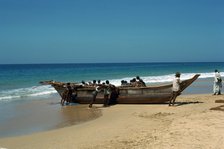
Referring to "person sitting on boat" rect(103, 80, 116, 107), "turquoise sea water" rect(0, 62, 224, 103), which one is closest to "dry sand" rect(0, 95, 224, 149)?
"person sitting on boat" rect(103, 80, 116, 107)

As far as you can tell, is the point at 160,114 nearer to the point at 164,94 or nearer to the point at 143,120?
the point at 143,120

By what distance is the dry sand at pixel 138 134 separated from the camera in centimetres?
801

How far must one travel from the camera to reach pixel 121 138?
894 centimetres

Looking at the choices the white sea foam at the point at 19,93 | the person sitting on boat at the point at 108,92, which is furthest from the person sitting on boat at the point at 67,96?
the white sea foam at the point at 19,93

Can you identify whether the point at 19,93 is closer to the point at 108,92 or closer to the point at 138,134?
the point at 108,92

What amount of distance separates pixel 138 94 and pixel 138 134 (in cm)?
691

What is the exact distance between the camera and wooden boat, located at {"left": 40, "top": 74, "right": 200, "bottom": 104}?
15413mm

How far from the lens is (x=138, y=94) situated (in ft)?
52.9

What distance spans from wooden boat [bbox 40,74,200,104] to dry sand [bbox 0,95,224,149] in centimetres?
276

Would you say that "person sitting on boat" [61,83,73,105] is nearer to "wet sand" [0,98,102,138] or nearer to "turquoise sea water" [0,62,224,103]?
"wet sand" [0,98,102,138]

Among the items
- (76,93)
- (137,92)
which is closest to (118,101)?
(137,92)

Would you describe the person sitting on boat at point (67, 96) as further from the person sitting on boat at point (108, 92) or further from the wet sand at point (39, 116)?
the person sitting on boat at point (108, 92)

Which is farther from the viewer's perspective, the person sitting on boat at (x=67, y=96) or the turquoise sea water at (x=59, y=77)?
the turquoise sea water at (x=59, y=77)

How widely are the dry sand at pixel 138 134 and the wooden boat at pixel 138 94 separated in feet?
9.05
